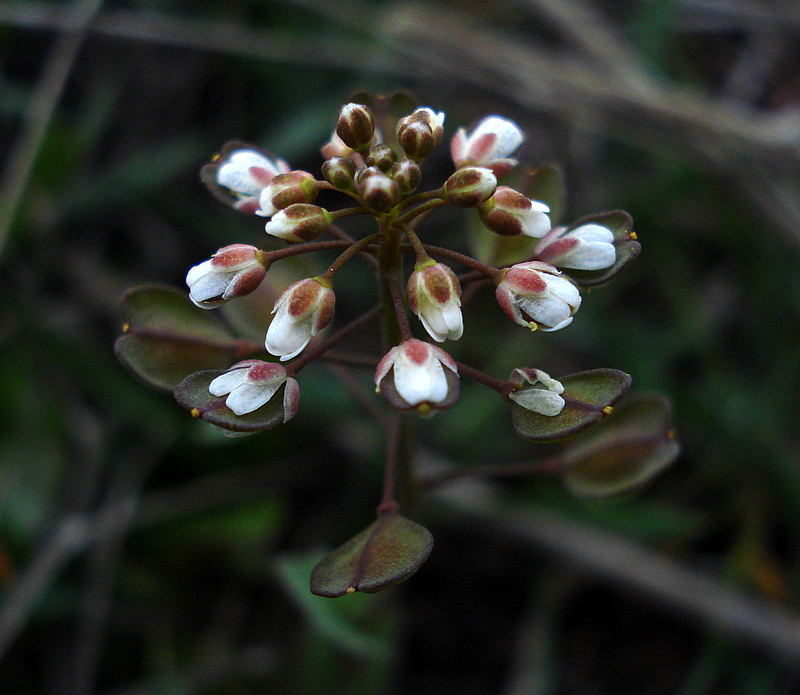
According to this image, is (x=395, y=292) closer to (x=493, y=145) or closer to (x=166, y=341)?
(x=493, y=145)

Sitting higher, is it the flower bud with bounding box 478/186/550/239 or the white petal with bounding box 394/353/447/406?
the flower bud with bounding box 478/186/550/239

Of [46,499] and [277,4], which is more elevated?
[277,4]

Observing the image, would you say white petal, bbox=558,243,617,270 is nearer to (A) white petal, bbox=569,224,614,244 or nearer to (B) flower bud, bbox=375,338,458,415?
(A) white petal, bbox=569,224,614,244

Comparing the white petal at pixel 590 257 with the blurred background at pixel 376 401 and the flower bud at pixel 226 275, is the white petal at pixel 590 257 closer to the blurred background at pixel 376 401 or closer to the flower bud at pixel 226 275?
the flower bud at pixel 226 275

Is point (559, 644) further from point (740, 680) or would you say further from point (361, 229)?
point (361, 229)

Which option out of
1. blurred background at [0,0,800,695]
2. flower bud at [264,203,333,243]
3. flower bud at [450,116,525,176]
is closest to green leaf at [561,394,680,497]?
blurred background at [0,0,800,695]

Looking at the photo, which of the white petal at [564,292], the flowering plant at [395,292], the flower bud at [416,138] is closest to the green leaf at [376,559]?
the flowering plant at [395,292]

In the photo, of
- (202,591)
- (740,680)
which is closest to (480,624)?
(740,680)
